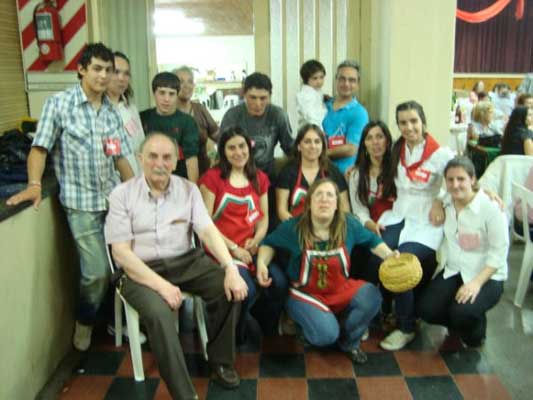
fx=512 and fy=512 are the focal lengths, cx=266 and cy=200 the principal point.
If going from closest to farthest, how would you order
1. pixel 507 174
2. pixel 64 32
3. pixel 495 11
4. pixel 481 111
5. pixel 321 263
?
pixel 321 263, pixel 64 32, pixel 507 174, pixel 481 111, pixel 495 11

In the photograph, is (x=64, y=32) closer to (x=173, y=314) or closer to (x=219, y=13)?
(x=173, y=314)

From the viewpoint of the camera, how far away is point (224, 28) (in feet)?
23.6

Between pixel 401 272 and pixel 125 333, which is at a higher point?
pixel 401 272

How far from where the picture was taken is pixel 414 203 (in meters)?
2.66

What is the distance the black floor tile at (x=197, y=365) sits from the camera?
2.36m

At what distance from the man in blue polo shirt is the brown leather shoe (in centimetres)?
139

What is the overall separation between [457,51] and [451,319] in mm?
12251

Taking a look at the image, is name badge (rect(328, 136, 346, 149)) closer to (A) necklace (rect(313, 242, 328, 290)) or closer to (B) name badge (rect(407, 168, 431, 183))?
(B) name badge (rect(407, 168, 431, 183))

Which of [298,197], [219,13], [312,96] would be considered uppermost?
[219,13]

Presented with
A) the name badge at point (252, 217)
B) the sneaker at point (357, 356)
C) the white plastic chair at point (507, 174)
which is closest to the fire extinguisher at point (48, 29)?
the name badge at point (252, 217)

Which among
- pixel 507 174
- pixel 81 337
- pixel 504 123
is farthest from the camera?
pixel 504 123

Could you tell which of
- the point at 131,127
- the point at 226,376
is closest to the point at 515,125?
the point at 131,127

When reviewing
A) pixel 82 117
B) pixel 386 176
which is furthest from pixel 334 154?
pixel 82 117

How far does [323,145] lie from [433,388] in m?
1.29
